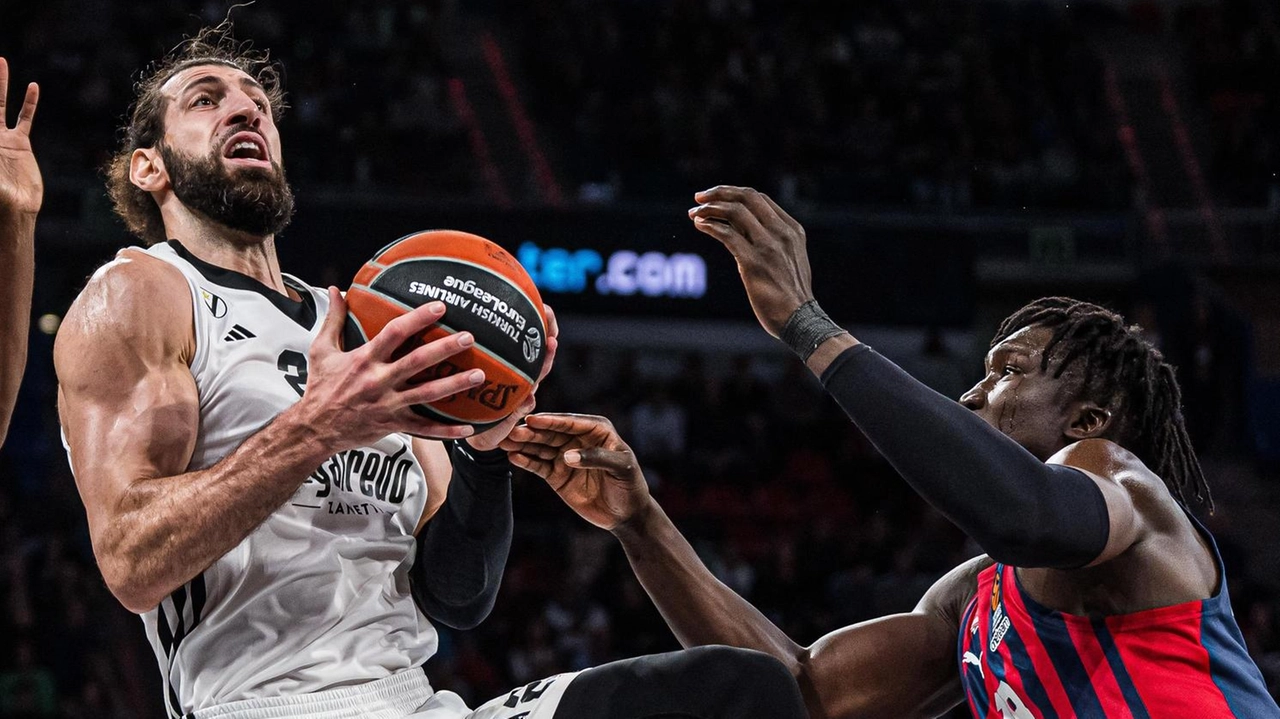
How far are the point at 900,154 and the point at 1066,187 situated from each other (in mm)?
1413

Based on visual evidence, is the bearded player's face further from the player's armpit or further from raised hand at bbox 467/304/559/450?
the player's armpit

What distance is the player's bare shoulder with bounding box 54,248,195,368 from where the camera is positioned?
7.79 feet

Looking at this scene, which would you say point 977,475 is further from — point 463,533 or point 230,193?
point 230,193

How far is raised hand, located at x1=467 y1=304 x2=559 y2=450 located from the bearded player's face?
68 cm

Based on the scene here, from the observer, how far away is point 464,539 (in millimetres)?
2801

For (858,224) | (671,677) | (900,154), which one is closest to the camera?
(671,677)

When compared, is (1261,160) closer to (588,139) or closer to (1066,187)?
(1066,187)

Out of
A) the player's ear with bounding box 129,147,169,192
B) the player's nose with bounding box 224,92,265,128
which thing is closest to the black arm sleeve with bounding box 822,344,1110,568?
the player's nose with bounding box 224,92,265,128

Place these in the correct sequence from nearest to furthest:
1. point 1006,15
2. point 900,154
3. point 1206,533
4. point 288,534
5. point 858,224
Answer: point 288,534, point 1206,533, point 858,224, point 900,154, point 1006,15

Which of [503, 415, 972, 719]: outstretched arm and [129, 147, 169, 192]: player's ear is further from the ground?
[129, 147, 169, 192]: player's ear

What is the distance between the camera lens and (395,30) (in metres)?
11.5

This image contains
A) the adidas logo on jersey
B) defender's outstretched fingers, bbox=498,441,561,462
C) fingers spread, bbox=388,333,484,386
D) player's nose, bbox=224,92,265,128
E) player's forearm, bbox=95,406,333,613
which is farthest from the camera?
player's nose, bbox=224,92,265,128

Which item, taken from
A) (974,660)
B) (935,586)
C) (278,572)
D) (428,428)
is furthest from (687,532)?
(428,428)

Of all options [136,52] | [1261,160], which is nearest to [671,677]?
[136,52]
